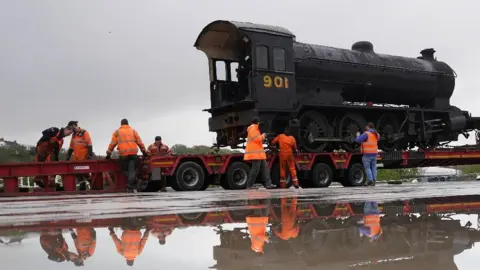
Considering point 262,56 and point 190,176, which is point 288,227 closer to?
point 190,176

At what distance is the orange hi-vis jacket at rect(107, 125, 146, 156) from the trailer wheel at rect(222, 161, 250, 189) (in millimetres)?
2319

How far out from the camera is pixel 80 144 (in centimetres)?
1080

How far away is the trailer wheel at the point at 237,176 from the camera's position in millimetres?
11445

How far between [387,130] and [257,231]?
12788 millimetres

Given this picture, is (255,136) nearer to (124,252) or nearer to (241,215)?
(241,215)

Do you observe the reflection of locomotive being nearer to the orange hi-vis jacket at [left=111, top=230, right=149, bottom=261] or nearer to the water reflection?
the water reflection

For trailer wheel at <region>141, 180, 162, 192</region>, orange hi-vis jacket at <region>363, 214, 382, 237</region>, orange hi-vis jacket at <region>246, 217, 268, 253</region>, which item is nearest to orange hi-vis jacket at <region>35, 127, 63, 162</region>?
trailer wheel at <region>141, 180, 162, 192</region>

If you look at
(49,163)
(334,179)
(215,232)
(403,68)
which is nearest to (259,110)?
(334,179)

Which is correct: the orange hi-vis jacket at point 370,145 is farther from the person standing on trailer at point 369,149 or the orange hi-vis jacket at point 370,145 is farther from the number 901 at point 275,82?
the number 901 at point 275,82

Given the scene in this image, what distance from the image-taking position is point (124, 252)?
2.26m

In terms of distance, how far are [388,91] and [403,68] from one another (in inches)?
34.9

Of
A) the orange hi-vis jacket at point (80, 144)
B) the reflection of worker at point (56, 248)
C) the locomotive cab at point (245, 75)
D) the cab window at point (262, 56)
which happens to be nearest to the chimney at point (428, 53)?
the locomotive cab at point (245, 75)

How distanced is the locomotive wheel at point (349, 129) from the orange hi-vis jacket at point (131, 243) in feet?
37.5

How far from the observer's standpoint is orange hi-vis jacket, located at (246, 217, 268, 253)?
2381mm
